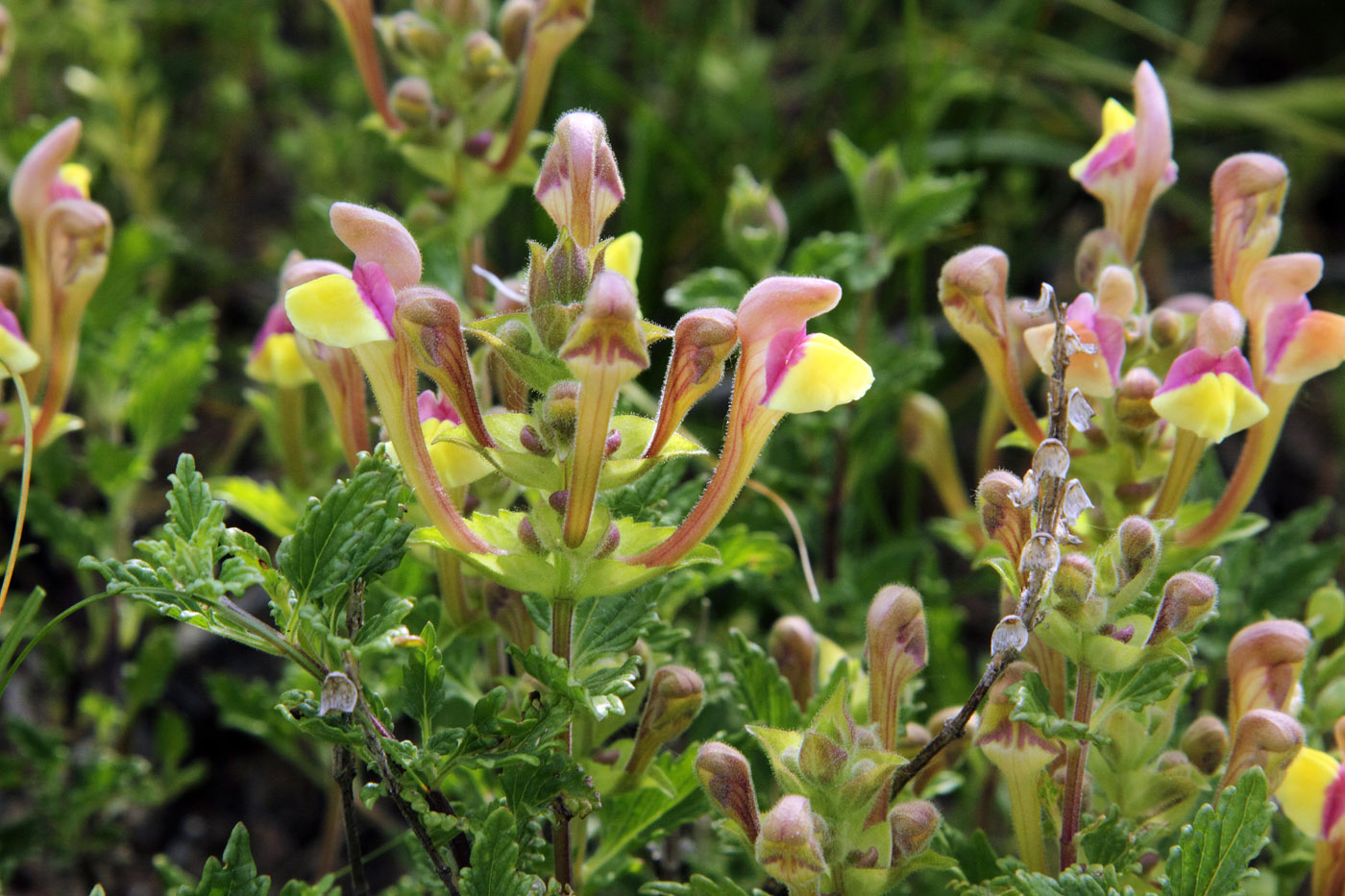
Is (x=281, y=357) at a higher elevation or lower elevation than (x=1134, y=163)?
lower

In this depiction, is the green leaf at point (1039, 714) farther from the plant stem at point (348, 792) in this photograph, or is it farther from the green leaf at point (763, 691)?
the plant stem at point (348, 792)

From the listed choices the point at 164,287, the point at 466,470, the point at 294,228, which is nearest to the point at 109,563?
the point at 466,470

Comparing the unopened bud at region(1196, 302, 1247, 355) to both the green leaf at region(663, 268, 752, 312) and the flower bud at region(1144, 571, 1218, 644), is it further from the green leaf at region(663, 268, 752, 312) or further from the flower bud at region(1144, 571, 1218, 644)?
the green leaf at region(663, 268, 752, 312)

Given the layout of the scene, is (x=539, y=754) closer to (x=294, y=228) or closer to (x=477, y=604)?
(x=477, y=604)

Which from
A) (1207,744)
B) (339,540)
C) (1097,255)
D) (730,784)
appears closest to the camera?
(339,540)

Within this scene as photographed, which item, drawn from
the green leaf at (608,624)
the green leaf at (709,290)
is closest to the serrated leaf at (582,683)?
the green leaf at (608,624)

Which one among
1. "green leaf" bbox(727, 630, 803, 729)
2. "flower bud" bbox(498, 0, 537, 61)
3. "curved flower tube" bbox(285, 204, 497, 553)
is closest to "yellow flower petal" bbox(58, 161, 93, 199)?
"flower bud" bbox(498, 0, 537, 61)

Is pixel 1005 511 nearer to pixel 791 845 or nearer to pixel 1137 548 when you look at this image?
pixel 1137 548

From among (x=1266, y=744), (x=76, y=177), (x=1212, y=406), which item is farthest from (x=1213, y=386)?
(x=76, y=177)
